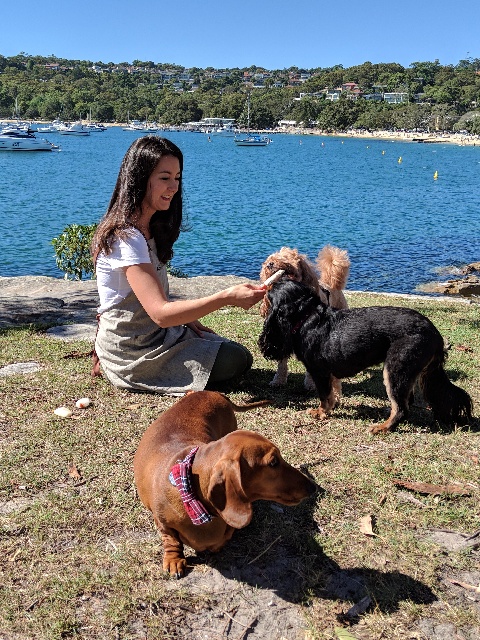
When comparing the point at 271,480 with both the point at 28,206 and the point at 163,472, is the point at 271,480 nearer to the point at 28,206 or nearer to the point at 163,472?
the point at 163,472

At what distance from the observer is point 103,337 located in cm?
505

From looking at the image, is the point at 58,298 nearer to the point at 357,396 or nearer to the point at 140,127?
the point at 357,396

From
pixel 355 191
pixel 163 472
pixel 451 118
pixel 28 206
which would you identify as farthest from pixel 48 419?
pixel 451 118

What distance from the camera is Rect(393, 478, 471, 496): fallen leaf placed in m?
3.62

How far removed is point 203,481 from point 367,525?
1102 mm

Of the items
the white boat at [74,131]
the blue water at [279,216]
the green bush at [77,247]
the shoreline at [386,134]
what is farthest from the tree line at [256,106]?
the green bush at [77,247]

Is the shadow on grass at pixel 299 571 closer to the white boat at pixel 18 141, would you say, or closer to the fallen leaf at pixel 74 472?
the fallen leaf at pixel 74 472

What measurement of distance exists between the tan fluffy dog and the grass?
204 mm

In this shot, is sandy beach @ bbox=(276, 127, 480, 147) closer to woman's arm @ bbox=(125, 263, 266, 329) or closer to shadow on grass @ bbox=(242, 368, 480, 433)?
shadow on grass @ bbox=(242, 368, 480, 433)

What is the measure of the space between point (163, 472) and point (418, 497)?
1.58 m

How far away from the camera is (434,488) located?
12.0 ft

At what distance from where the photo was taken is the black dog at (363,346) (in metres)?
4.25

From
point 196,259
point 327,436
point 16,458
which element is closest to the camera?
point 16,458

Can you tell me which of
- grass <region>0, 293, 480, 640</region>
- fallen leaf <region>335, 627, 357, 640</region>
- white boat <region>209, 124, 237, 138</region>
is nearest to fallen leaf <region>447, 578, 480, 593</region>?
grass <region>0, 293, 480, 640</region>
